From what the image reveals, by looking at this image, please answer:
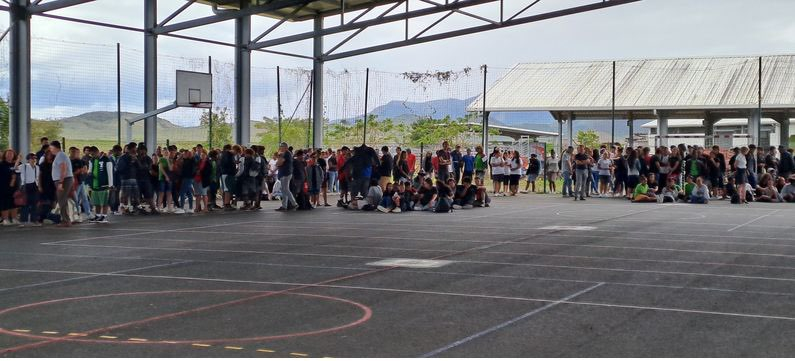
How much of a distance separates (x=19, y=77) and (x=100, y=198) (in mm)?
4326

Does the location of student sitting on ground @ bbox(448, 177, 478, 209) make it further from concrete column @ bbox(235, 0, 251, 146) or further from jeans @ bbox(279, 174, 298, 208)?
concrete column @ bbox(235, 0, 251, 146)

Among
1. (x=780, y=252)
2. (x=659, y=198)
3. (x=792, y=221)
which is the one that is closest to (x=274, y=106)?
(x=659, y=198)

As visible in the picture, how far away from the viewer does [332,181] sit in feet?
101

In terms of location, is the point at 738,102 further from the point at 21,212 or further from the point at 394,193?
the point at 21,212

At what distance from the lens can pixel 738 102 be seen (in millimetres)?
41781

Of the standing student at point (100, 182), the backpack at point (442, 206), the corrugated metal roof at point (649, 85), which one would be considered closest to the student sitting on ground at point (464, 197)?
the backpack at point (442, 206)

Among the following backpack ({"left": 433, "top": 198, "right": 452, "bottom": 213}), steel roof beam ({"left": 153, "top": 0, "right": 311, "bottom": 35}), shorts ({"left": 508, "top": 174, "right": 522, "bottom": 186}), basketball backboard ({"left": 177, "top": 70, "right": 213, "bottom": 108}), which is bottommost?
backpack ({"left": 433, "top": 198, "right": 452, "bottom": 213})

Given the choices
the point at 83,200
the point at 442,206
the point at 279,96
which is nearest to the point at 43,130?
the point at 83,200

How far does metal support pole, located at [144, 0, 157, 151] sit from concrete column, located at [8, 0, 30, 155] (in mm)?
3946

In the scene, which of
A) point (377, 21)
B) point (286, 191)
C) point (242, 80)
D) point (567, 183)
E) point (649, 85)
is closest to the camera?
point (286, 191)

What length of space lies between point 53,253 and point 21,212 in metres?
5.89

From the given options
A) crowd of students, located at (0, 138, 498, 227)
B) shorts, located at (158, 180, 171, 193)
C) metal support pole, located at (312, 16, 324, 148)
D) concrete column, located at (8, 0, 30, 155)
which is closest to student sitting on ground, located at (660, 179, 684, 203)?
crowd of students, located at (0, 138, 498, 227)

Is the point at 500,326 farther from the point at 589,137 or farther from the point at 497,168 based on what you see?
the point at 589,137

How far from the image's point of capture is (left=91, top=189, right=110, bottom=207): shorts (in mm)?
19562
